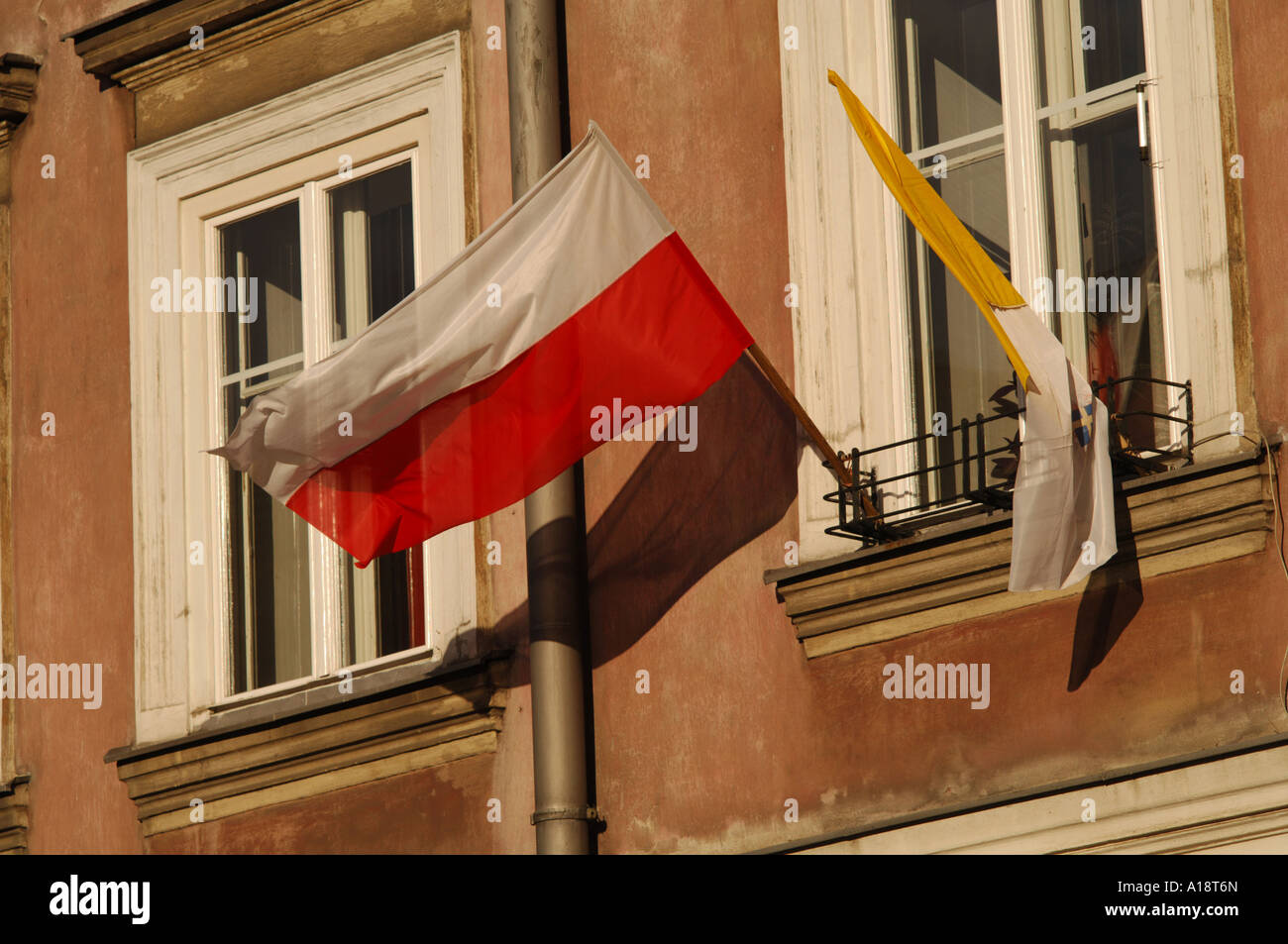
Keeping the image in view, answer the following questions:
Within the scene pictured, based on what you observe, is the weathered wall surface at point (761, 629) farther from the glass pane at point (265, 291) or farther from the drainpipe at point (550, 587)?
the glass pane at point (265, 291)

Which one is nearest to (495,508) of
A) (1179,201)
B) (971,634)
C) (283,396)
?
(283,396)

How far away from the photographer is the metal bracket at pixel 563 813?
8.68m

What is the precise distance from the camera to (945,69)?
28.5 feet

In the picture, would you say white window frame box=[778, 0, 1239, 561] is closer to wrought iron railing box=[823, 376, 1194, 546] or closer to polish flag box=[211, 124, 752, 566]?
wrought iron railing box=[823, 376, 1194, 546]

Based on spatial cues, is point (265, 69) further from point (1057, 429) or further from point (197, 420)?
point (1057, 429)

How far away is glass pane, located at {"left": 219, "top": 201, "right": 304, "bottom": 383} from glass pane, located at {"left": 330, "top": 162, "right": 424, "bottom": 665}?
1.01 feet

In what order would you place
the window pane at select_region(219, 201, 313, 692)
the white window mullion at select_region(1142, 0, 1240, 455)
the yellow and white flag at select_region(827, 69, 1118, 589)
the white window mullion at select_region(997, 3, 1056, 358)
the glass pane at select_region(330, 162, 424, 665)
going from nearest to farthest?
the yellow and white flag at select_region(827, 69, 1118, 589)
the white window mullion at select_region(1142, 0, 1240, 455)
the white window mullion at select_region(997, 3, 1056, 358)
the glass pane at select_region(330, 162, 424, 665)
the window pane at select_region(219, 201, 313, 692)

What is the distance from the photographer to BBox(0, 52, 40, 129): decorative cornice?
38.0 ft

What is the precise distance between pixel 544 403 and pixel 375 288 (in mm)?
2119

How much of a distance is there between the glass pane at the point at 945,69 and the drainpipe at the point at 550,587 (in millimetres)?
1453
